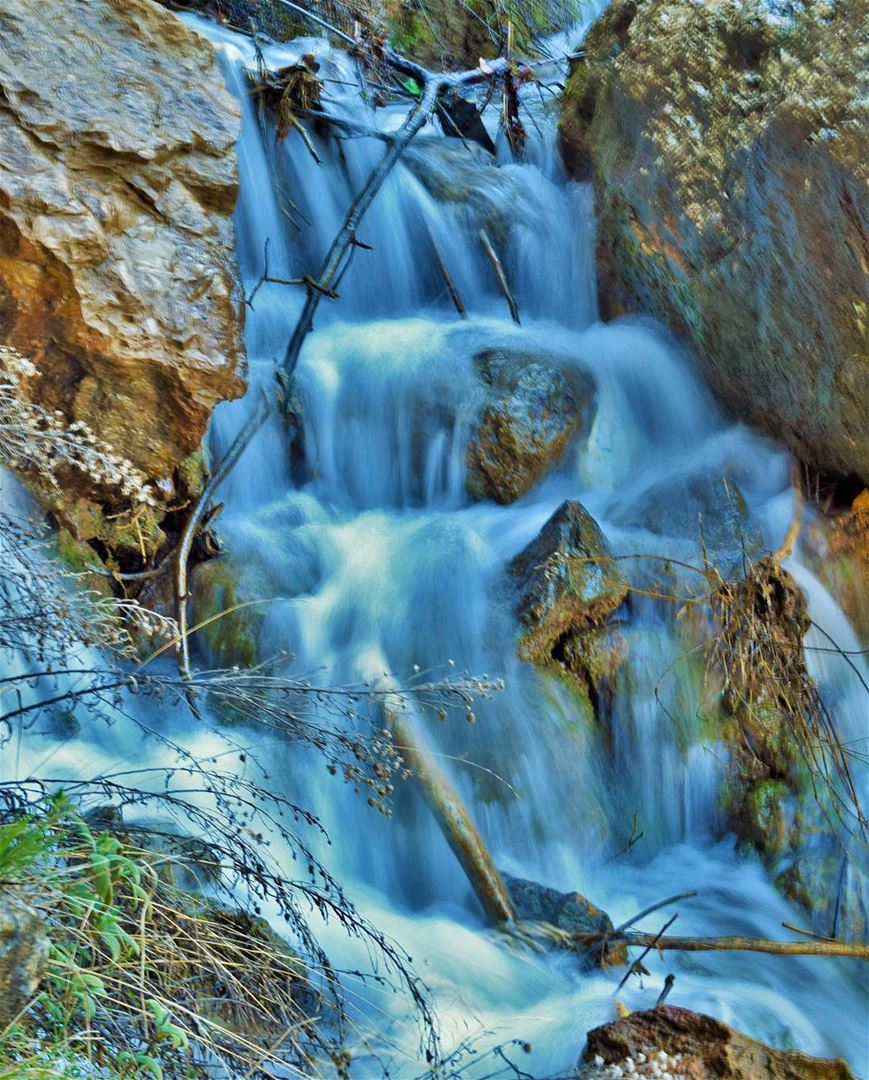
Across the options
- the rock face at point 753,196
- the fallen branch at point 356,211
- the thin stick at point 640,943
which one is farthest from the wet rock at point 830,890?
the fallen branch at point 356,211

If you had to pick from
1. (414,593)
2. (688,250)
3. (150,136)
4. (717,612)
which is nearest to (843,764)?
(717,612)

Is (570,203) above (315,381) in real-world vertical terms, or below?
above

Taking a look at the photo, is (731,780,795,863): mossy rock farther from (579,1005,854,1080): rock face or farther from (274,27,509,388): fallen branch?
(274,27,509,388): fallen branch

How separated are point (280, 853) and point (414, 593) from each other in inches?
47.0

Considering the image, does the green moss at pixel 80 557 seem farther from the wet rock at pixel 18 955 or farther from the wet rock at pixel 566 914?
the wet rock at pixel 18 955

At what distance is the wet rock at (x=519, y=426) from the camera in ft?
16.0

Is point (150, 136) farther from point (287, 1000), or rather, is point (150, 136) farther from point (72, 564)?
point (287, 1000)

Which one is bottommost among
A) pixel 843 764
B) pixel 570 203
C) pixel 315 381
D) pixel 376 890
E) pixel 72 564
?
pixel 376 890

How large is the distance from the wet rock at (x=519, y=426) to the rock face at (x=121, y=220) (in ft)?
4.28

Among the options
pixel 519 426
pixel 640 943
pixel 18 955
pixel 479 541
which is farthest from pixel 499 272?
pixel 18 955

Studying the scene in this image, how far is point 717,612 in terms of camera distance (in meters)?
3.92

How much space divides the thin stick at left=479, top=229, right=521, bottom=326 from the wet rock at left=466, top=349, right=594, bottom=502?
70 cm

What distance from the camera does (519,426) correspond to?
4.91 metres

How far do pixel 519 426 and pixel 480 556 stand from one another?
0.78 meters
